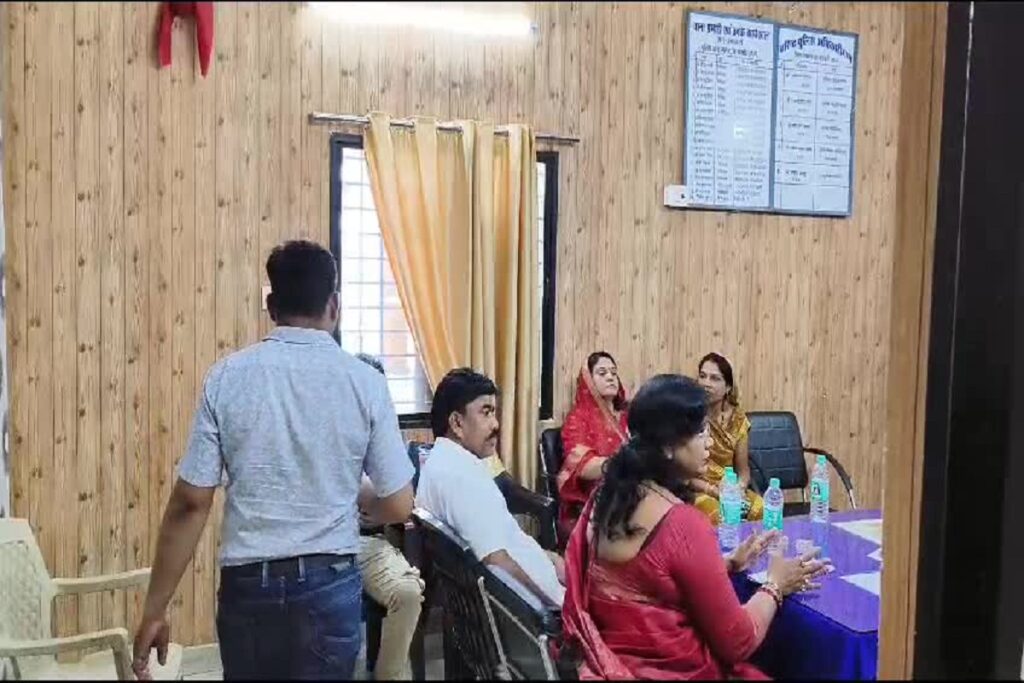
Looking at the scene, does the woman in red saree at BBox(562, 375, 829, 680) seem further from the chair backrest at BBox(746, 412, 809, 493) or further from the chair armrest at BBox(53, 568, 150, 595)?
the chair backrest at BBox(746, 412, 809, 493)

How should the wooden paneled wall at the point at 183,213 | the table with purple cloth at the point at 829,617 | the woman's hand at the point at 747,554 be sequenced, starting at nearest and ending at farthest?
the table with purple cloth at the point at 829,617, the woman's hand at the point at 747,554, the wooden paneled wall at the point at 183,213

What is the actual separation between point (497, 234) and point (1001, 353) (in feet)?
8.38

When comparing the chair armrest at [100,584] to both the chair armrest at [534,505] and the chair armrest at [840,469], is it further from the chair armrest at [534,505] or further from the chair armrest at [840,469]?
the chair armrest at [840,469]

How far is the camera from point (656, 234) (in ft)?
13.0

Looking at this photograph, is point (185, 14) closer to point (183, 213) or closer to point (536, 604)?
point (536, 604)

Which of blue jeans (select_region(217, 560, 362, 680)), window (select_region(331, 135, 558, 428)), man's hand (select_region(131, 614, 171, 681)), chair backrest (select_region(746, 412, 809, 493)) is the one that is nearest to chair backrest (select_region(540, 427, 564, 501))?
window (select_region(331, 135, 558, 428))

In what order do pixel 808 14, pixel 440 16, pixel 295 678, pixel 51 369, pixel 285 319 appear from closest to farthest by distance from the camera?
pixel 295 678, pixel 440 16, pixel 285 319, pixel 808 14, pixel 51 369

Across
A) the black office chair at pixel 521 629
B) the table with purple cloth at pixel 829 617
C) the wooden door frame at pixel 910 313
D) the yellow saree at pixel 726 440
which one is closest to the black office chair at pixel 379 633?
the black office chair at pixel 521 629

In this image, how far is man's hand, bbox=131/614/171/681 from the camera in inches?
54.4

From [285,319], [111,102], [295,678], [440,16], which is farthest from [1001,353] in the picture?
[111,102]

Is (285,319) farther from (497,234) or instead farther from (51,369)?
(497,234)

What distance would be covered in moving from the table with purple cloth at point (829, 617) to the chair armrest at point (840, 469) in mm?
Result: 912

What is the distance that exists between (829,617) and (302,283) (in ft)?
3.68

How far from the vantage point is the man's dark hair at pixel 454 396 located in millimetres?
2586
